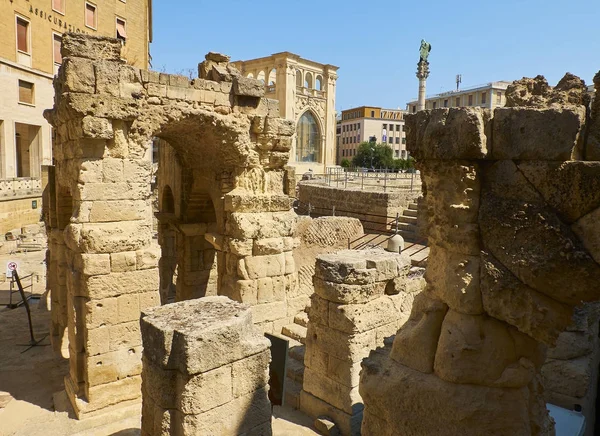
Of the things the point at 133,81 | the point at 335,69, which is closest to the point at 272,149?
the point at 133,81

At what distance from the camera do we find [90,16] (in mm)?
23234

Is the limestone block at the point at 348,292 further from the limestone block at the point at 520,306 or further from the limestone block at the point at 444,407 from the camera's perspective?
the limestone block at the point at 520,306

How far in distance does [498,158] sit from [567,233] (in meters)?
0.50

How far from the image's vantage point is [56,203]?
8039 millimetres

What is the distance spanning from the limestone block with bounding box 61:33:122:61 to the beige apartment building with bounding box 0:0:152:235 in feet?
50.1

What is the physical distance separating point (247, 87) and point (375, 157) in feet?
137

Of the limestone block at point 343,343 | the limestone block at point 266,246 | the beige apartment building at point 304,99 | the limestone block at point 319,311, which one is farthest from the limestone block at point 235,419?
the beige apartment building at point 304,99

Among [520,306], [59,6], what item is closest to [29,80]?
[59,6]

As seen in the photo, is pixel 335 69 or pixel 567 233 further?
pixel 335 69

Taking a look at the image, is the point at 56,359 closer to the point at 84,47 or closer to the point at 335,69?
the point at 84,47

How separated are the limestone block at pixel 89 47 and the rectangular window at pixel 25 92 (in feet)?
56.9

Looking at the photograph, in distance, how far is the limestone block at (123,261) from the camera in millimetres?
6285

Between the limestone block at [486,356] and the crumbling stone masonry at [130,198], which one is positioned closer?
the limestone block at [486,356]

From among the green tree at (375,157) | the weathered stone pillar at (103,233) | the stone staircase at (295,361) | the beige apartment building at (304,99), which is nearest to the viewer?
the weathered stone pillar at (103,233)
